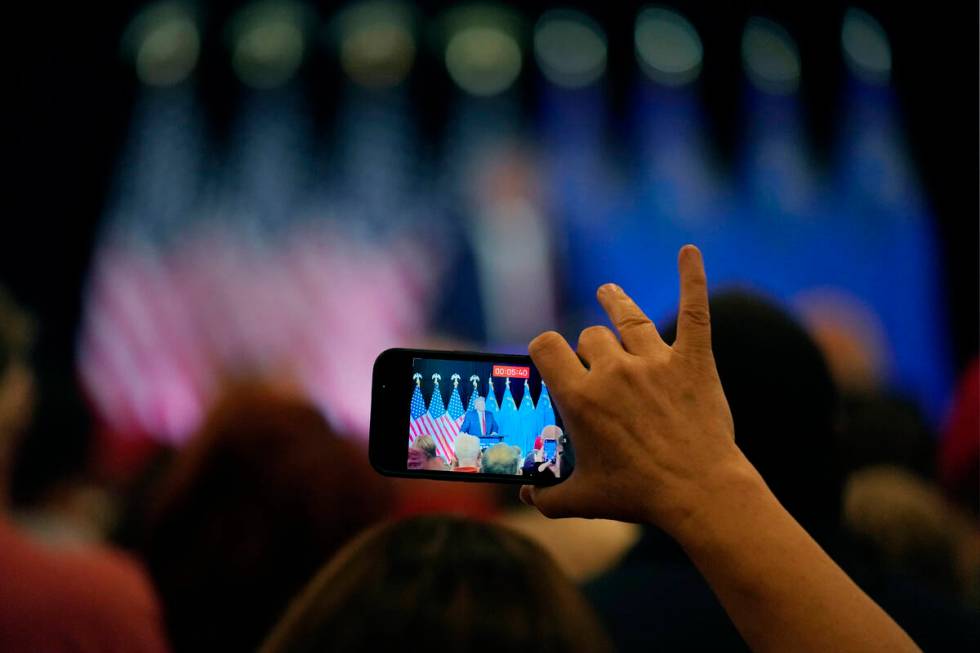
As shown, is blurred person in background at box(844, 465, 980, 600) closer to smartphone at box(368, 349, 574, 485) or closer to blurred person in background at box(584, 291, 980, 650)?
blurred person in background at box(584, 291, 980, 650)

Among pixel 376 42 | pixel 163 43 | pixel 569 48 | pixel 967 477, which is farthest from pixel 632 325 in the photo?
pixel 163 43

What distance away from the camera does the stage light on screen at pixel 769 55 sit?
3955mm

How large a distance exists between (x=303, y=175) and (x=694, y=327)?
382 cm

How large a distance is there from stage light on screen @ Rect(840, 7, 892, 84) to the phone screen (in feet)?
12.6

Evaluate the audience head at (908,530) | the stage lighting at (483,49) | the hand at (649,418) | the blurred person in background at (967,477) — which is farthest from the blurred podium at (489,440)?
the stage lighting at (483,49)

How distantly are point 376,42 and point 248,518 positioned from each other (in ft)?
11.1

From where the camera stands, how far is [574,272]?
409 centimetres

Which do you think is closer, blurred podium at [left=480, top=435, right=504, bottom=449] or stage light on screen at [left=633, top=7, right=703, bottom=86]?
blurred podium at [left=480, top=435, right=504, bottom=449]

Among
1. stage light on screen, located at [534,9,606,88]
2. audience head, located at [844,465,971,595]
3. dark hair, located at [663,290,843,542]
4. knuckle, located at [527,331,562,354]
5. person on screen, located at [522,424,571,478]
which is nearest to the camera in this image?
knuckle, located at [527,331,562,354]

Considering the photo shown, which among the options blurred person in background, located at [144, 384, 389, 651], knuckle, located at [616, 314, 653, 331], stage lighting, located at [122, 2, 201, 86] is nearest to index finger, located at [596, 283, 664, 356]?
knuckle, located at [616, 314, 653, 331]

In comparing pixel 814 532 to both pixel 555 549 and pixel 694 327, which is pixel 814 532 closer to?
pixel 694 327

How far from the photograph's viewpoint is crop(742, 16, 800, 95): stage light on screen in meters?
3.96

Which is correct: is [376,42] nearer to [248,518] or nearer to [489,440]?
[248,518]

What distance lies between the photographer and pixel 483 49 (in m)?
4.04
